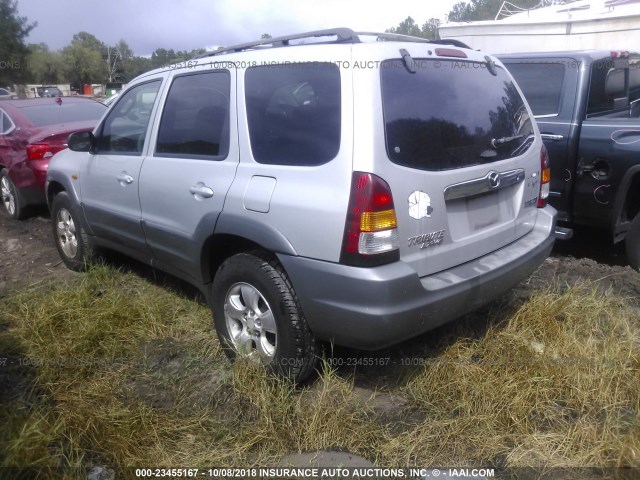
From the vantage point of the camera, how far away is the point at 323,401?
302cm

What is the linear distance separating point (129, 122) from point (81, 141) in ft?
1.61

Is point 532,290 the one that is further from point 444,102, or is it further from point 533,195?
point 444,102

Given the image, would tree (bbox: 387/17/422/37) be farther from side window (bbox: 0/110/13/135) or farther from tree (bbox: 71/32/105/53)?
tree (bbox: 71/32/105/53)

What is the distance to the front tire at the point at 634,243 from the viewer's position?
4.59m

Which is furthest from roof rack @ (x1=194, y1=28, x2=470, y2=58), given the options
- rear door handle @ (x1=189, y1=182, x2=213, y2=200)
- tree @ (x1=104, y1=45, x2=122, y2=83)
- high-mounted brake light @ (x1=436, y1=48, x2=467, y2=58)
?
tree @ (x1=104, y1=45, x2=122, y2=83)

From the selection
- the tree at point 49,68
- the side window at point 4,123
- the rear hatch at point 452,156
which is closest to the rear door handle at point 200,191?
the rear hatch at point 452,156

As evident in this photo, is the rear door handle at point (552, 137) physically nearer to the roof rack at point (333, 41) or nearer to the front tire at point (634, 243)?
the front tire at point (634, 243)

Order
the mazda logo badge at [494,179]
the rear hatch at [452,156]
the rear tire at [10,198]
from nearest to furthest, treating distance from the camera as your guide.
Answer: the rear hatch at [452,156]
the mazda logo badge at [494,179]
the rear tire at [10,198]

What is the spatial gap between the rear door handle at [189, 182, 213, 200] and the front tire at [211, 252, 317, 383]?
0.40m

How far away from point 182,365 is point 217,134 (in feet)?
4.66

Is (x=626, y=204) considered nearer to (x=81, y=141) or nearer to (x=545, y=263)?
(x=545, y=263)

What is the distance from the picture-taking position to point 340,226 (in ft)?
8.95

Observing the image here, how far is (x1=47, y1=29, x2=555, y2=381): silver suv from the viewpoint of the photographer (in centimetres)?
275

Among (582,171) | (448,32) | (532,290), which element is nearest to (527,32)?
(448,32)
